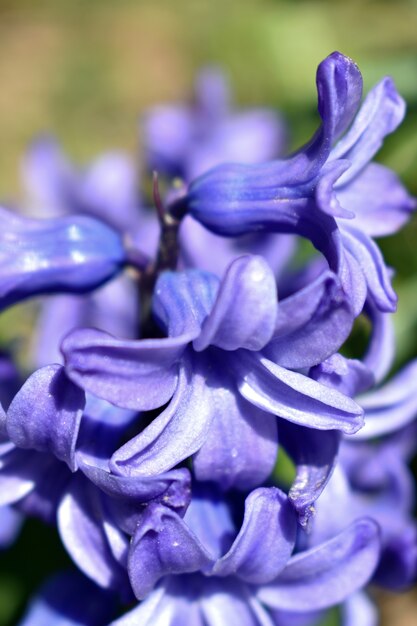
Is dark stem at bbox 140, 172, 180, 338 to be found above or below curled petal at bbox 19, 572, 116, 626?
above

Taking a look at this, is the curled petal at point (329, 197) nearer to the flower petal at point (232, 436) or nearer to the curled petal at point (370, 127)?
the curled petal at point (370, 127)

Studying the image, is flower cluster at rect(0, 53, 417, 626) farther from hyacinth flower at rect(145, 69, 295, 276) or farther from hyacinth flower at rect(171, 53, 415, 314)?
hyacinth flower at rect(145, 69, 295, 276)

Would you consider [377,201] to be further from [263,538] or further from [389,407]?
[263,538]

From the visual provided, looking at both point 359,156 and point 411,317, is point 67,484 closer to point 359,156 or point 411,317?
point 359,156

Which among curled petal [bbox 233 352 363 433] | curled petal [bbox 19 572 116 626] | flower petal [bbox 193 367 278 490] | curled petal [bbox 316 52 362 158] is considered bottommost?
curled petal [bbox 19 572 116 626]

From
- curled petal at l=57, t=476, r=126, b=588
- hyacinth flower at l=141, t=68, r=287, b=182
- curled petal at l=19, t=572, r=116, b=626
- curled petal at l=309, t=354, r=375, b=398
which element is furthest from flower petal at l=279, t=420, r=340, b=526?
hyacinth flower at l=141, t=68, r=287, b=182

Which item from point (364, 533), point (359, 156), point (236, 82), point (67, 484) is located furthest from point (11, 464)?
point (236, 82)

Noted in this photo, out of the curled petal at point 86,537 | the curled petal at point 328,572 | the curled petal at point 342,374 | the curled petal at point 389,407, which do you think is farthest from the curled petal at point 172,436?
the curled petal at point 389,407
